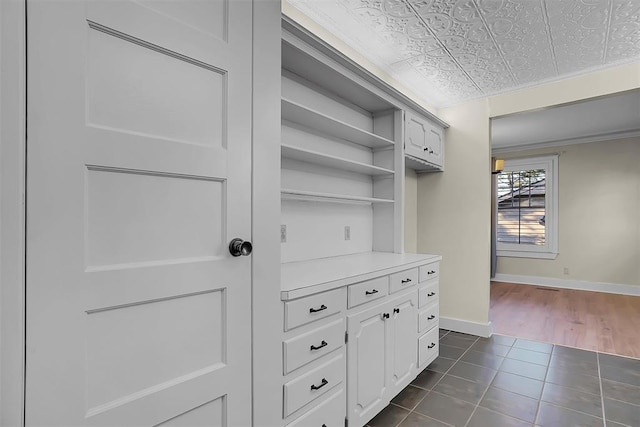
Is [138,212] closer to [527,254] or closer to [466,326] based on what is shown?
[466,326]

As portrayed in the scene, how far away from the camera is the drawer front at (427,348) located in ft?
8.11

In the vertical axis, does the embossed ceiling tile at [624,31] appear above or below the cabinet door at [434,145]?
above

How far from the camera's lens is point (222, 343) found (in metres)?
1.09

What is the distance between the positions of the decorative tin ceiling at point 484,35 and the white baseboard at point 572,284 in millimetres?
4185

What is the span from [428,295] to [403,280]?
52 cm

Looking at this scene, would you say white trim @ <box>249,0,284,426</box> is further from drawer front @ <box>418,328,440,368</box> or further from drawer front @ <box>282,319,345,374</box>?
drawer front @ <box>418,328,440,368</box>

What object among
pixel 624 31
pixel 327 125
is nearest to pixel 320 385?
pixel 327 125

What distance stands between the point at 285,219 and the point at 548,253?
573 centimetres

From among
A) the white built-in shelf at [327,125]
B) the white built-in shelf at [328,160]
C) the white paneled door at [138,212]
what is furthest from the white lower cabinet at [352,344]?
the white built-in shelf at [327,125]

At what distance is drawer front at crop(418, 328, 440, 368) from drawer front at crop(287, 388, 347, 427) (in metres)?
0.98

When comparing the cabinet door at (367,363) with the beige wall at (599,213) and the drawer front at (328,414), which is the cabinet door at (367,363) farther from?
the beige wall at (599,213)

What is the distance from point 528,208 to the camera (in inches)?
243

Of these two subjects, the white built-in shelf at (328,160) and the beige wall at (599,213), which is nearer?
the white built-in shelf at (328,160)

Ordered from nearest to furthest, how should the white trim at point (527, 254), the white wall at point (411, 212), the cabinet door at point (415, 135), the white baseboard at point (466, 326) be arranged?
the cabinet door at point (415, 135) → the white baseboard at point (466, 326) → the white wall at point (411, 212) → the white trim at point (527, 254)
